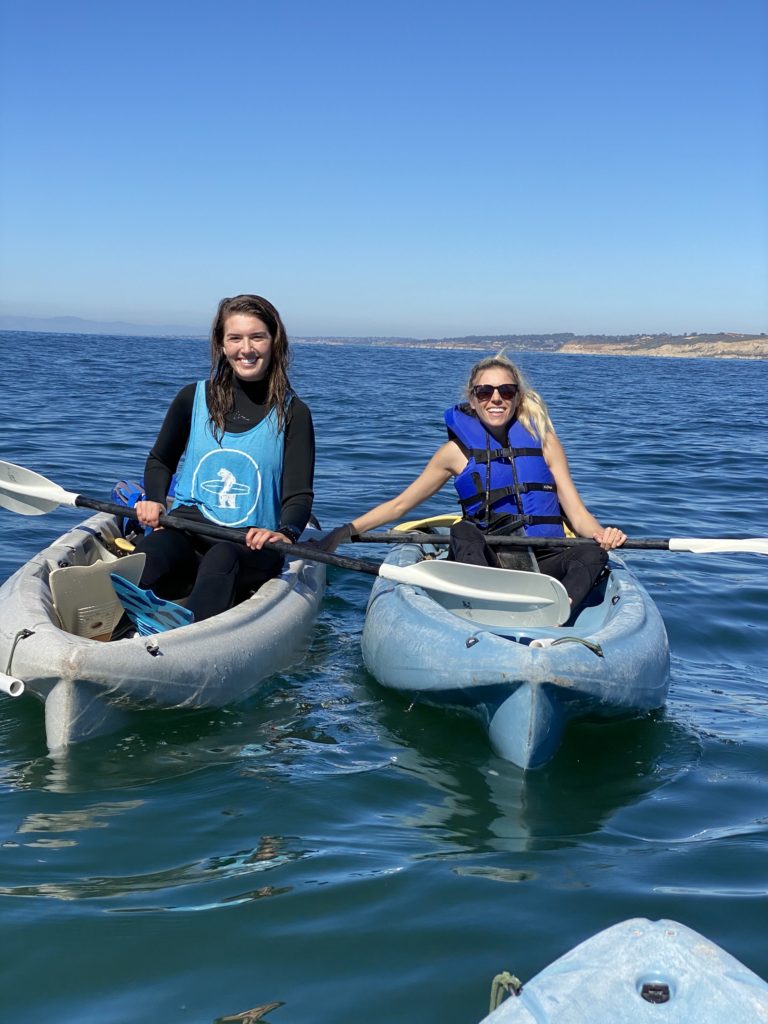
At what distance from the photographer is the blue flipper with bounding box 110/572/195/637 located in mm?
3951

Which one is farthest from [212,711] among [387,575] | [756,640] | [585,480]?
[585,480]

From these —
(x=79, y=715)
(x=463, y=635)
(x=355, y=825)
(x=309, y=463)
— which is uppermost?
(x=309, y=463)

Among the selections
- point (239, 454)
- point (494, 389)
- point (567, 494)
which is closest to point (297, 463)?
point (239, 454)

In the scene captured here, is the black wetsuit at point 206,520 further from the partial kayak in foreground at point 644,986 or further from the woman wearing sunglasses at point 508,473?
the partial kayak in foreground at point 644,986

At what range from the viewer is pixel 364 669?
195 inches

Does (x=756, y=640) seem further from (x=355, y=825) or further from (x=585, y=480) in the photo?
(x=585, y=480)

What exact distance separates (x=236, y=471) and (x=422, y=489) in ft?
3.41

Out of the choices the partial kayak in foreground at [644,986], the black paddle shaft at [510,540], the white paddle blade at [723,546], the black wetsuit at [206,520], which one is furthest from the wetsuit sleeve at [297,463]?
the partial kayak in foreground at [644,986]

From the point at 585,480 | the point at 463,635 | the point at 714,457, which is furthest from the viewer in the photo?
the point at 714,457

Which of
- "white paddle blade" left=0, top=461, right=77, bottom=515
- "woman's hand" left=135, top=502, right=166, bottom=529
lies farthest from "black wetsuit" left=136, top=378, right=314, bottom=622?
"white paddle blade" left=0, top=461, right=77, bottom=515

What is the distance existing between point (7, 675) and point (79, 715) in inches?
11.8

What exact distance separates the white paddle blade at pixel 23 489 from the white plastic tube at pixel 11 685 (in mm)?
2003

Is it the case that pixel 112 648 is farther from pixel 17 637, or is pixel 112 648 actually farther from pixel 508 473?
pixel 508 473

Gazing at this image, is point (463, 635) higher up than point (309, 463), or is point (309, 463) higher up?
point (309, 463)
